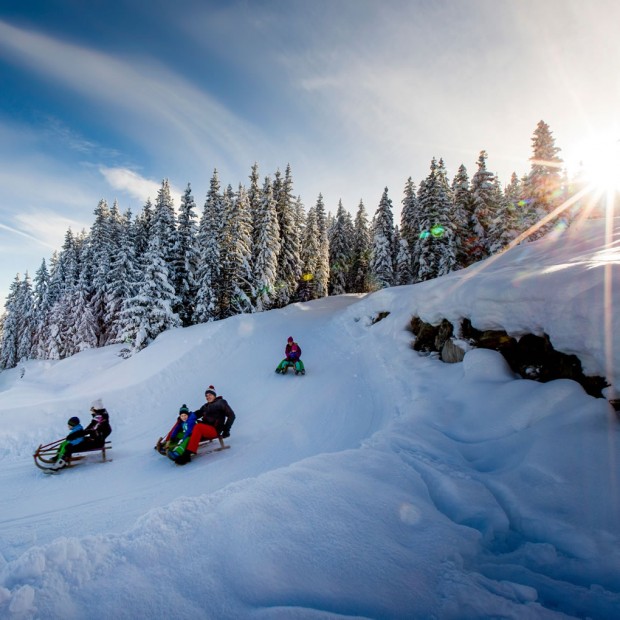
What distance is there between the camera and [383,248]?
38781 millimetres

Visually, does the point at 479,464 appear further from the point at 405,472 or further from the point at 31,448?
the point at 31,448

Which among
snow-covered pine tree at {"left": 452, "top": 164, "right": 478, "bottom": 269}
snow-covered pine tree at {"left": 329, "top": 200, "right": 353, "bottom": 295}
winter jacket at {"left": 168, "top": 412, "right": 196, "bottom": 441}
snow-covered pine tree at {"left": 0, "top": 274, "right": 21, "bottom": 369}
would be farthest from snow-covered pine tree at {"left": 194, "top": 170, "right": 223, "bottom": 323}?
snow-covered pine tree at {"left": 0, "top": 274, "right": 21, "bottom": 369}

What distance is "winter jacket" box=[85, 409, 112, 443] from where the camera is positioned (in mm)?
8273

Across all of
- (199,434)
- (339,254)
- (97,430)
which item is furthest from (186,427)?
(339,254)

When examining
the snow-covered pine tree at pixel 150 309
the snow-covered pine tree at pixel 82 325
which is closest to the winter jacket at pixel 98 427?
the snow-covered pine tree at pixel 150 309

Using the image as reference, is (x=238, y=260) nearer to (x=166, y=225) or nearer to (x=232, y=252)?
(x=232, y=252)

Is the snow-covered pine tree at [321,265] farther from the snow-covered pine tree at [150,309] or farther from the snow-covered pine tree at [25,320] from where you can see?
the snow-covered pine tree at [25,320]

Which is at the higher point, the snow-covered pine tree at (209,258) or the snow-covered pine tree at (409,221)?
the snow-covered pine tree at (409,221)

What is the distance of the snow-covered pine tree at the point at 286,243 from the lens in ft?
119

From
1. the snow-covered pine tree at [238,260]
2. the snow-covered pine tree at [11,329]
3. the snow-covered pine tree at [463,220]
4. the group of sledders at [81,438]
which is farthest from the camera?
the snow-covered pine tree at [11,329]

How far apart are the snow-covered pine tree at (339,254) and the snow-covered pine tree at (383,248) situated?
38.6ft

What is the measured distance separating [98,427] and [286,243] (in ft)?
100

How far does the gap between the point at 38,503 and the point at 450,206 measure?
112 feet

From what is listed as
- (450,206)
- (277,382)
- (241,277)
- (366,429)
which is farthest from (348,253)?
(366,429)
